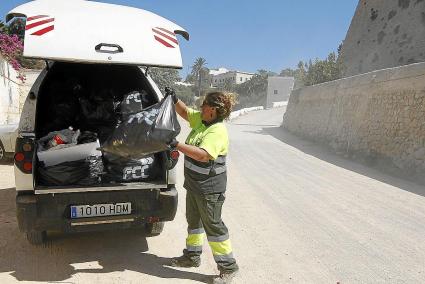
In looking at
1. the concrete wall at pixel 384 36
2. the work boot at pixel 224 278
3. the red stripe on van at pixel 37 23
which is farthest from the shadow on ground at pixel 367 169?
the concrete wall at pixel 384 36

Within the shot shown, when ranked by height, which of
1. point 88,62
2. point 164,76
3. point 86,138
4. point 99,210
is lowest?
point 99,210

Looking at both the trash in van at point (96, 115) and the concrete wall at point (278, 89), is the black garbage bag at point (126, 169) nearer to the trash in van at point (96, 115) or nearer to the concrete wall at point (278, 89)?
the trash in van at point (96, 115)

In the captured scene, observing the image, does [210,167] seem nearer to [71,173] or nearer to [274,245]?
[71,173]

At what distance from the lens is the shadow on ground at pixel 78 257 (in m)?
3.62

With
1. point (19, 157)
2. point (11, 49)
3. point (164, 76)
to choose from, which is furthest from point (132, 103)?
point (164, 76)

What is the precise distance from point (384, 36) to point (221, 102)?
2427cm

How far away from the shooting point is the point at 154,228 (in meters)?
4.49

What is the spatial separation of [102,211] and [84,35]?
5.94ft

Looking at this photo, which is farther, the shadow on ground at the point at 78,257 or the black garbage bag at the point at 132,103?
the black garbage bag at the point at 132,103

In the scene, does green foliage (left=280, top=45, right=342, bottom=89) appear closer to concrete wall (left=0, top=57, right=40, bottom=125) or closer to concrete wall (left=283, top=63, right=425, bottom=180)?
concrete wall (left=283, top=63, right=425, bottom=180)

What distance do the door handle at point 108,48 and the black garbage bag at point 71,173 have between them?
1.12m

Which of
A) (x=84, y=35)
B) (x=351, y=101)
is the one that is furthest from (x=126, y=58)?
(x=351, y=101)

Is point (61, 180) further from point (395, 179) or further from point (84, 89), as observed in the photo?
point (395, 179)

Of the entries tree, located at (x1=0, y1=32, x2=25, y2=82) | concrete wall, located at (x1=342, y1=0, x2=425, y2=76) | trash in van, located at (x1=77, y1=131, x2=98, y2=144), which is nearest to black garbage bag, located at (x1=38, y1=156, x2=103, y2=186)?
trash in van, located at (x1=77, y1=131, x2=98, y2=144)
